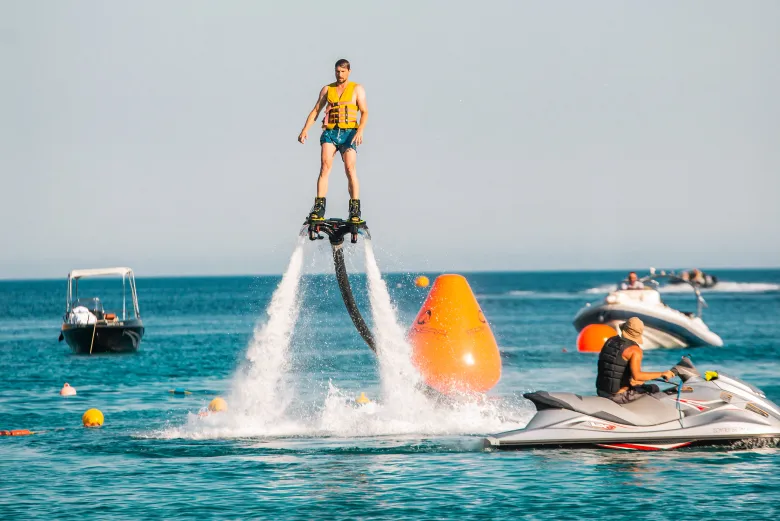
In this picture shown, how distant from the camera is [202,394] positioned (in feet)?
95.0

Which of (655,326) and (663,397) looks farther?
(655,326)

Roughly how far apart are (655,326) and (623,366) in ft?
82.9

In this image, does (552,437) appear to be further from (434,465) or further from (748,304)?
(748,304)

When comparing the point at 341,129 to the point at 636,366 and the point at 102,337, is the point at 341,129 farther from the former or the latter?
the point at 102,337

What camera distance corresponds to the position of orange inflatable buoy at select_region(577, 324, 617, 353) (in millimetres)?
38219

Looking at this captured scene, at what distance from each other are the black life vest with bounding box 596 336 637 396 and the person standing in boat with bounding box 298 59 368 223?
4.02 m

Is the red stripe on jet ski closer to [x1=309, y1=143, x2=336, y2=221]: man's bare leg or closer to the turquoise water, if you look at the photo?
the turquoise water

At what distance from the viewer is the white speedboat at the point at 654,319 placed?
131ft

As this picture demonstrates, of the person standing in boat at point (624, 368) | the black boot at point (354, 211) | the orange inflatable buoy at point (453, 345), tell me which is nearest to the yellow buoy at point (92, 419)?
the orange inflatable buoy at point (453, 345)

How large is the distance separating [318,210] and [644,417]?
5672mm

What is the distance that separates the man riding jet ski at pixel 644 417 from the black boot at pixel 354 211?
3.58m

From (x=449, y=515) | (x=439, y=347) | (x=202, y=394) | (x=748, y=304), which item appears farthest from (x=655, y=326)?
(x=748, y=304)

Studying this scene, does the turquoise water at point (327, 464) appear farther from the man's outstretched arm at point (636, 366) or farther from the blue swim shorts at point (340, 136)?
the blue swim shorts at point (340, 136)

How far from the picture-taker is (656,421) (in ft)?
53.3
